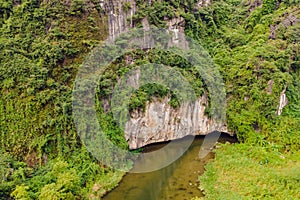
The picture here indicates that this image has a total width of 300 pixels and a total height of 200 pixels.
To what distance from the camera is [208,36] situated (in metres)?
28.0

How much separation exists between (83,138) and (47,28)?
6.86 m

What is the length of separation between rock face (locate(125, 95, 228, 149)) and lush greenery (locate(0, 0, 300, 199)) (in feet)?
2.00

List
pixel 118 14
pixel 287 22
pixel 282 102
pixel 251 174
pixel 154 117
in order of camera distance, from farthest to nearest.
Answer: pixel 287 22 < pixel 282 102 < pixel 118 14 < pixel 154 117 < pixel 251 174

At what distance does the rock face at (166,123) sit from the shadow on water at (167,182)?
0.93 metres

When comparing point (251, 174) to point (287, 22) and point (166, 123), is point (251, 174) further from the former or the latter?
point (287, 22)

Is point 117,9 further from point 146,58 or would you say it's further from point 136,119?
point 136,119

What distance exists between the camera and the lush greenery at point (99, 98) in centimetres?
1714

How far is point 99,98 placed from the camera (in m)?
19.2

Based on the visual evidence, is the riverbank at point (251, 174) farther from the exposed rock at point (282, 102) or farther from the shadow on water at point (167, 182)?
the exposed rock at point (282, 102)

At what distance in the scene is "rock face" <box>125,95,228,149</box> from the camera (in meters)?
20.0

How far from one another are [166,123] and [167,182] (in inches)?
158

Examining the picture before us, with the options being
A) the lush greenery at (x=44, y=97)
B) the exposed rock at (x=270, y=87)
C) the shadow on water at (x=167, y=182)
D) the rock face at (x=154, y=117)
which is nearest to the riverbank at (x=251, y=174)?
the shadow on water at (x=167, y=182)

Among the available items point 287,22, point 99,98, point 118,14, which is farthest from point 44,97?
point 287,22

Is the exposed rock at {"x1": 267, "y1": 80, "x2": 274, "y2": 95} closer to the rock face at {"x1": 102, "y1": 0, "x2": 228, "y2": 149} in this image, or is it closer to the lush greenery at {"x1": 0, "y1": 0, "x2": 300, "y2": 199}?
the lush greenery at {"x1": 0, "y1": 0, "x2": 300, "y2": 199}
